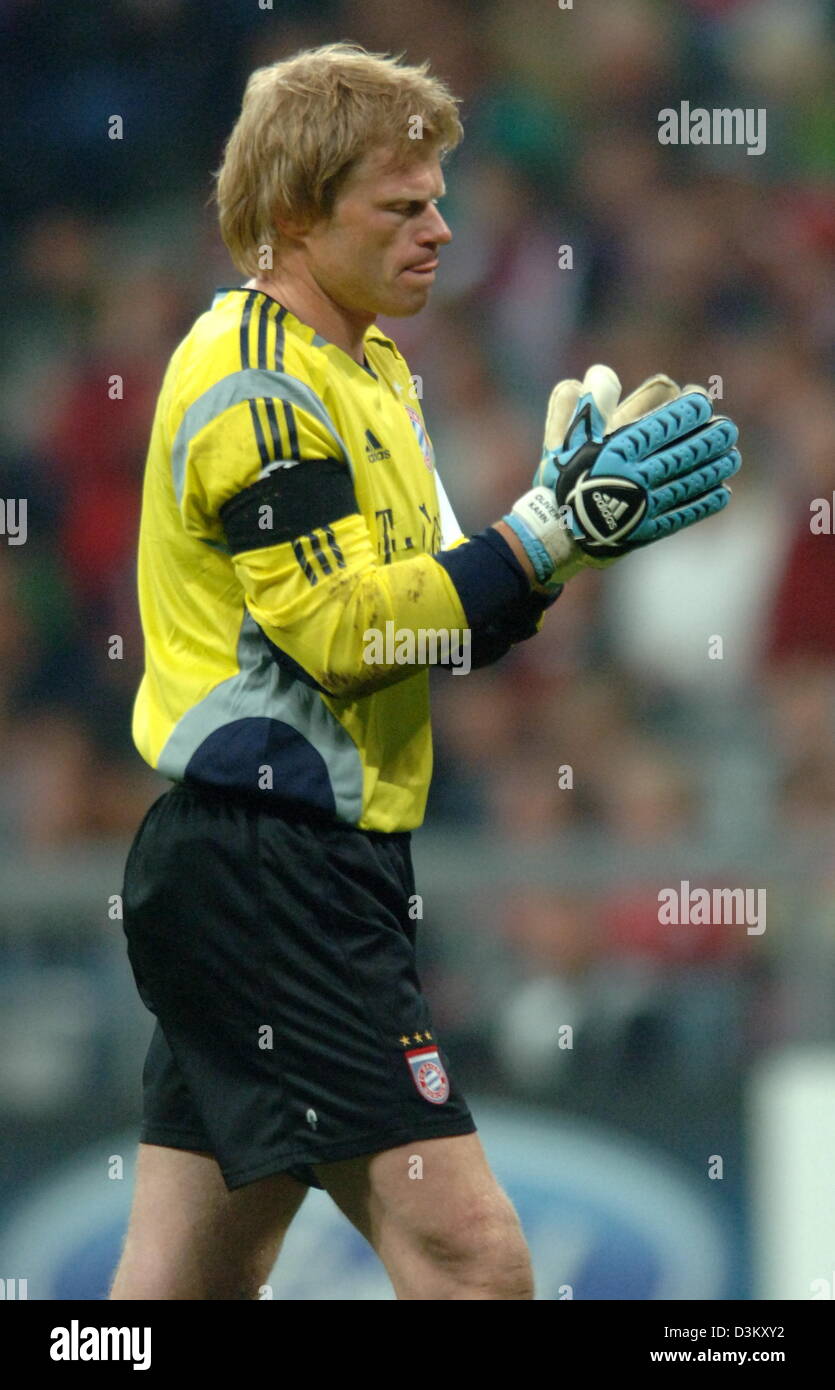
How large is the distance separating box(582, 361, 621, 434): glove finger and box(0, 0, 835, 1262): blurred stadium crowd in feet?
6.69

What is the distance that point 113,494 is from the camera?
616cm

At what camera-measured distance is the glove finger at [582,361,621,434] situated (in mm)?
2766

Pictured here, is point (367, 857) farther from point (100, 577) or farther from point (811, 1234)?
point (100, 577)

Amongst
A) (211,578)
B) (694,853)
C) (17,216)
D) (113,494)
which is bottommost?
(694,853)

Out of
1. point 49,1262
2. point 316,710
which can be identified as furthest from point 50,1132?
point 316,710

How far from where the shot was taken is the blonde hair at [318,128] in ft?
8.86

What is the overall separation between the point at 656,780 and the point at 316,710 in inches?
120

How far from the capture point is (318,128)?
8.84 ft

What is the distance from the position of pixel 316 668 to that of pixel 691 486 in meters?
0.54

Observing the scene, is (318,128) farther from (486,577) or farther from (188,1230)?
(188,1230)
